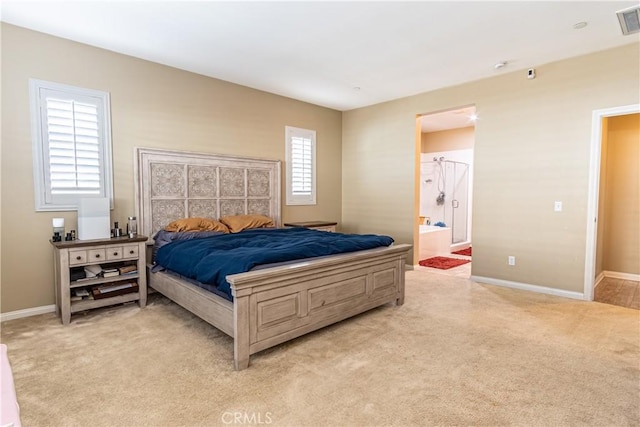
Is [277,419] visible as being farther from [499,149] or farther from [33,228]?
[499,149]

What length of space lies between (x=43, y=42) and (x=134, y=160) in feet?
4.37

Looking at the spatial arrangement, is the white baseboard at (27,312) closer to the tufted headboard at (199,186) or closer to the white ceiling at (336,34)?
the tufted headboard at (199,186)

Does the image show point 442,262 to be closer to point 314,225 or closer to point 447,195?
point 314,225

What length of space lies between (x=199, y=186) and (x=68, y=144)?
4.64ft

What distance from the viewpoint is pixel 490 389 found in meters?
2.04

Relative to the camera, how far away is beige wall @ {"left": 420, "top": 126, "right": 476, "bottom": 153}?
300 inches

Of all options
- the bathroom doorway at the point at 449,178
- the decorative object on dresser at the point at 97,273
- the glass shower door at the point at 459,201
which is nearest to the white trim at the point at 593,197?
the bathroom doorway at the point at 449,178

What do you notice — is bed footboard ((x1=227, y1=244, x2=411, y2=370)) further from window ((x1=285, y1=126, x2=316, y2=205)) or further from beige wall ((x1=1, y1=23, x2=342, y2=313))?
window ((x1=285, y1=126, x2=316, y2=205))

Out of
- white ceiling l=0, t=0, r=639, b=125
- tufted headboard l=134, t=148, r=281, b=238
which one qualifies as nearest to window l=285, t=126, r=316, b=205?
tufted headboard l=134, t=148, r=281, b=238

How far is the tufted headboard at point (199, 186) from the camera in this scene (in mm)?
3926

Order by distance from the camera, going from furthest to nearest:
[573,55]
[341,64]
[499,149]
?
[499,149] → [341,64] → [573,55]

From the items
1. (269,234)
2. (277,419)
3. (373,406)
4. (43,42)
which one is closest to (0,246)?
(43,42)

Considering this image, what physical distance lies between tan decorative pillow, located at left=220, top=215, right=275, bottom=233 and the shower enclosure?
446cm
